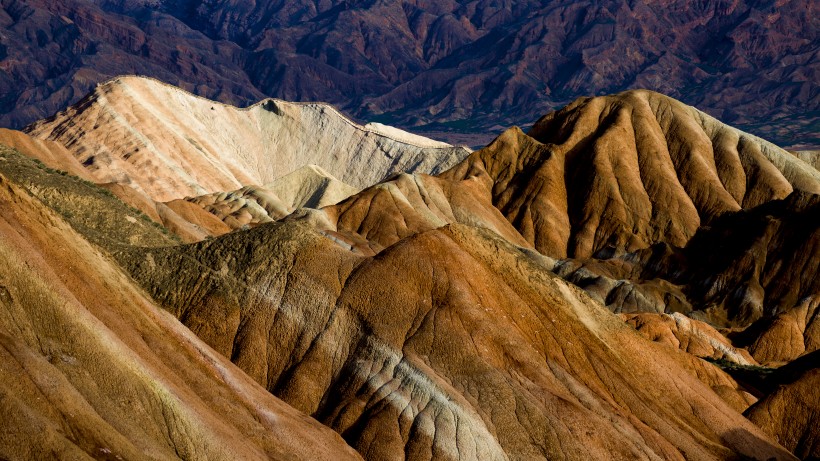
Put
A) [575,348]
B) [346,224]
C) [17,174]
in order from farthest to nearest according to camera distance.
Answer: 1. [346,224]
2. [17,174]
3. [575,348]

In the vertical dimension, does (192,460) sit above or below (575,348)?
above

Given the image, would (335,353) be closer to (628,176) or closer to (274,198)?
(274,198)

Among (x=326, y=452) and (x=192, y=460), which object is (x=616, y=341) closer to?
(x=326, y=452)

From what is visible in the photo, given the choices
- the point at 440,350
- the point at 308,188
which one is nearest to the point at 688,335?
the point at 440,350

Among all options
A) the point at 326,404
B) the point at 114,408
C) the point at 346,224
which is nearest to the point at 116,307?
the point at 114,408

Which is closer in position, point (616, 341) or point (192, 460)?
point (192, 460)

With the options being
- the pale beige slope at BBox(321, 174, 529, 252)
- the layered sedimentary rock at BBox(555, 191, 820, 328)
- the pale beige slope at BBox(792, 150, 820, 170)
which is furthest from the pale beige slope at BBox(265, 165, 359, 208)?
the pale beige slope at BBox(792, 150, 820, 170)

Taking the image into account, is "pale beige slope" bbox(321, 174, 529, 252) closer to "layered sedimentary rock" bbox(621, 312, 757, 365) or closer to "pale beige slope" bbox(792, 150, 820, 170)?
"layered sedimentary rock" bbox(621, 312, 757, 365)

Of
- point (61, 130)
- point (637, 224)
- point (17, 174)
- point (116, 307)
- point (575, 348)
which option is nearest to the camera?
point (116, 307)
